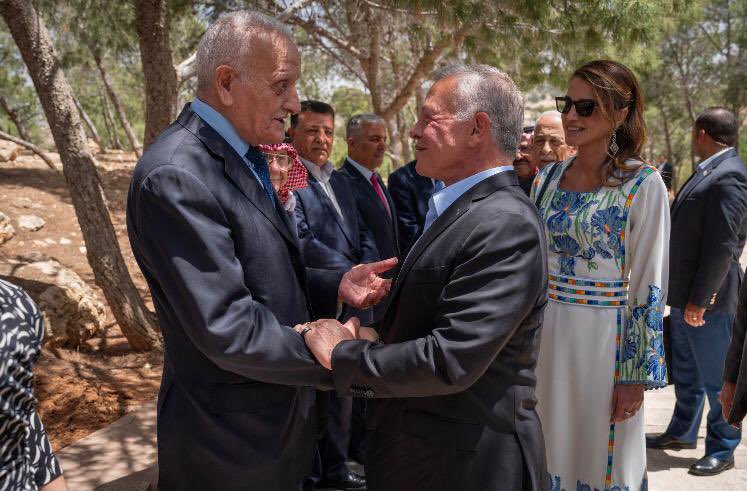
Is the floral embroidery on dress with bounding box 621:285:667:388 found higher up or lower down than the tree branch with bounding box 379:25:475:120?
lower down

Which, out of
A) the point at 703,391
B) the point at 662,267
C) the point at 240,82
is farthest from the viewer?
the point at 703,391

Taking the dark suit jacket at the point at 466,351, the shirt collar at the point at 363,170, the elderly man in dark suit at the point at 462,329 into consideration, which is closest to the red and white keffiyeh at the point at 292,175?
the shirt collar at the point at 363,170

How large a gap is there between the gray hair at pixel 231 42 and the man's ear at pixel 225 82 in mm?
16

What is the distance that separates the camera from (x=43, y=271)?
5.95 meters

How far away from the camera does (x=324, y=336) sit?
1.82 meters

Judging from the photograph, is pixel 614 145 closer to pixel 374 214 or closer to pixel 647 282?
pixel 647 282

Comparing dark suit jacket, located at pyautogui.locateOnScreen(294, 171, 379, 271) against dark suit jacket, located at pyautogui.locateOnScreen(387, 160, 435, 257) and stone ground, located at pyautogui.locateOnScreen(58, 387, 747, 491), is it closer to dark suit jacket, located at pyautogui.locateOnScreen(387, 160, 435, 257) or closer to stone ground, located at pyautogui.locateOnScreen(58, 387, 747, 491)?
dark suit jacket, located at pyautogui.locateOnScreen(387, 160, 435, 257)

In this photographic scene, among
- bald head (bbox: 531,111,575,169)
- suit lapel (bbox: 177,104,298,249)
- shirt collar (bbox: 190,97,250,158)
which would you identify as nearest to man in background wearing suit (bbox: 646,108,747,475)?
bald head (bbox: 531,111,575,169)

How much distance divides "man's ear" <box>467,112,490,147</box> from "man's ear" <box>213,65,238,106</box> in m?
0.70

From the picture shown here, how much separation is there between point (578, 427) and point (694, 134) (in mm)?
2486

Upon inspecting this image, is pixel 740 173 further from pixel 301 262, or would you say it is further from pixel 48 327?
pixel 48 327

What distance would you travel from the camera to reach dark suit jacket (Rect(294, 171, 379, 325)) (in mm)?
3730

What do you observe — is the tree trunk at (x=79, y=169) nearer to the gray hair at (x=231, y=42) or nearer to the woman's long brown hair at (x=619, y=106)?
the gray hair at (x=231, y=42)

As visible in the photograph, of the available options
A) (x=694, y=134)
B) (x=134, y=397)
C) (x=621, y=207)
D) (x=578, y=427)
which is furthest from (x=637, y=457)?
(x=134, y=397)
